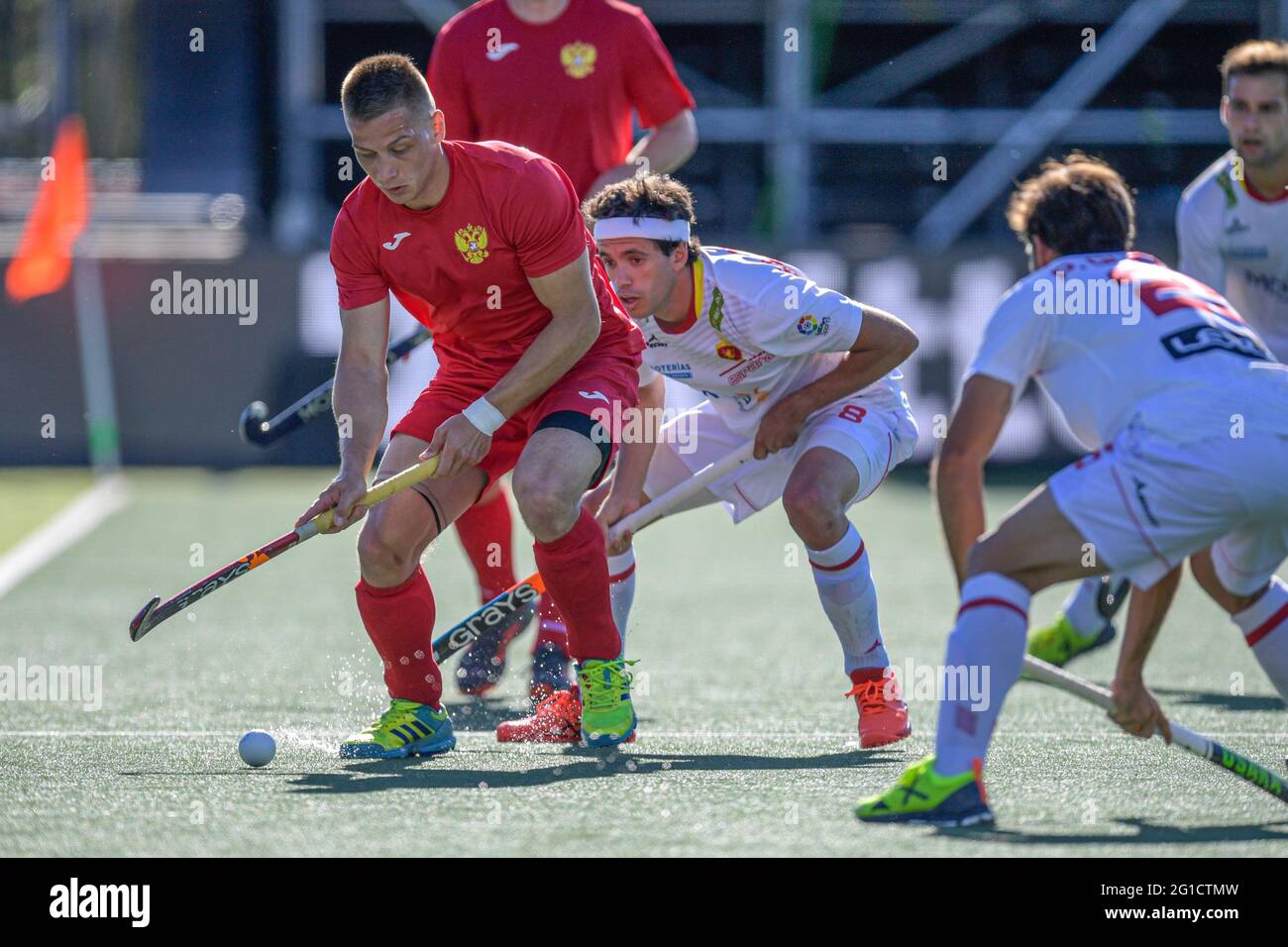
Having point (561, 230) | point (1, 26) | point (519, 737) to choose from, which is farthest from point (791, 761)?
point (1, 26)

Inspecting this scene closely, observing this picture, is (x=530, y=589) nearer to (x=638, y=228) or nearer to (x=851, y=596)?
(x=851, y=596)

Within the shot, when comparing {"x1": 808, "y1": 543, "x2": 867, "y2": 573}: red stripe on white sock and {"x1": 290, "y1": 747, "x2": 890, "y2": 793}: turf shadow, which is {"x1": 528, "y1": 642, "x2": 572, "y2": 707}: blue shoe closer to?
{"x1": 290, "y1": 747, "x2": 890, "y2": 793}: turf shadow

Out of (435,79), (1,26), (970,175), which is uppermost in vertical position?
(1,26)

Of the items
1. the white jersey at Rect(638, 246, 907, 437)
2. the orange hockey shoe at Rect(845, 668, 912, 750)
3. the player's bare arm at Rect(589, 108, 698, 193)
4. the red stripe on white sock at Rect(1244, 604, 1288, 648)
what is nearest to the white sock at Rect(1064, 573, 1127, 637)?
the orange hockey shoe at Rect(845, 668, 912, 750)

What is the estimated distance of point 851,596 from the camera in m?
4.60

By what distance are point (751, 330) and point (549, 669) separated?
1198mm

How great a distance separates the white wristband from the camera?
4277 mm

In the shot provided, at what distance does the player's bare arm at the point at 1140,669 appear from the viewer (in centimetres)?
363

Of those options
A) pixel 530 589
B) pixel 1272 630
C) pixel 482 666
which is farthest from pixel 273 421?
pixel 1272 630

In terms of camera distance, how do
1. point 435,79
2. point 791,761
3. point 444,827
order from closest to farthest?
point 444,827
point 791,761
point 435,79

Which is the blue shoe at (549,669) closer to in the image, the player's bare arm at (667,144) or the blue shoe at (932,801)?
the player's bare arm at (667,144)

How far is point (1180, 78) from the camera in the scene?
14.8 metres

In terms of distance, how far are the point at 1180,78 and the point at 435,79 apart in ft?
34.8
